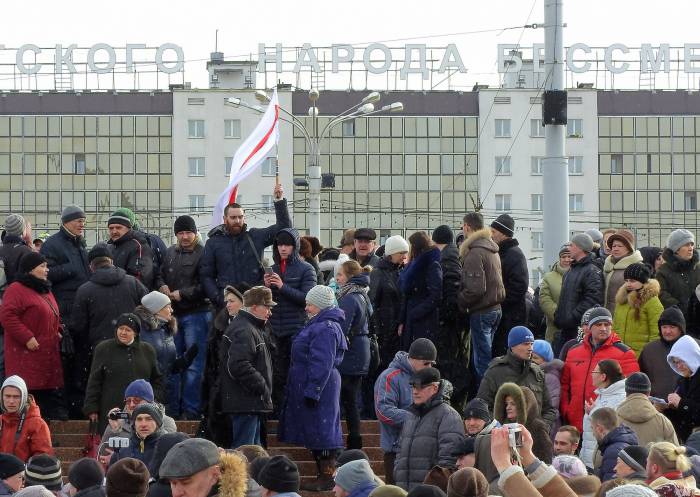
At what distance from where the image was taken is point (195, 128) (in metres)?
89.1

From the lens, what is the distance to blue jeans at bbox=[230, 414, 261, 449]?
12438mm

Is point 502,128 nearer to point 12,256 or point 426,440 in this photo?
point 12,256

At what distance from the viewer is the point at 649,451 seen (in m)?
8.73

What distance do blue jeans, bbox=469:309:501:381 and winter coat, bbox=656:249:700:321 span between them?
4.80 ft

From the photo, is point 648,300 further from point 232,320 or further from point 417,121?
point 417,121

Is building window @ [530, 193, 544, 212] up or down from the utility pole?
up

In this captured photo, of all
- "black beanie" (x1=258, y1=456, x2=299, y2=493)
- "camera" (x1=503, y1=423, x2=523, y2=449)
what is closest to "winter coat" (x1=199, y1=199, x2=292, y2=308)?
"black beanie" (x1=258, y1=456, x2=299, y2=493)

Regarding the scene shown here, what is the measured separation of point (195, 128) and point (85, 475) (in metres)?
80.8

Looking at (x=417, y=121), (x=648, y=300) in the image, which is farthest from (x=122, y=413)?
(x=417, y=121)

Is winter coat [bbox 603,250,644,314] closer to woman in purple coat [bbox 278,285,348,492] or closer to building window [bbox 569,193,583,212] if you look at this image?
woman in purple coat [bbox 278,285,348,492]

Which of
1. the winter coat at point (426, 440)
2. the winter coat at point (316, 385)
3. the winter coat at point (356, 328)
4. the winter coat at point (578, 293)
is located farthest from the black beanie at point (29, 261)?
the winter coat at point (578, 293)

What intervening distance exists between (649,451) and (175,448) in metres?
2.79

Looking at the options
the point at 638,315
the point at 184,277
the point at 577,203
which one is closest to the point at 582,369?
the point at 638,315

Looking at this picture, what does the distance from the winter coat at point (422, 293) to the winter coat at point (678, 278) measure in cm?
193
